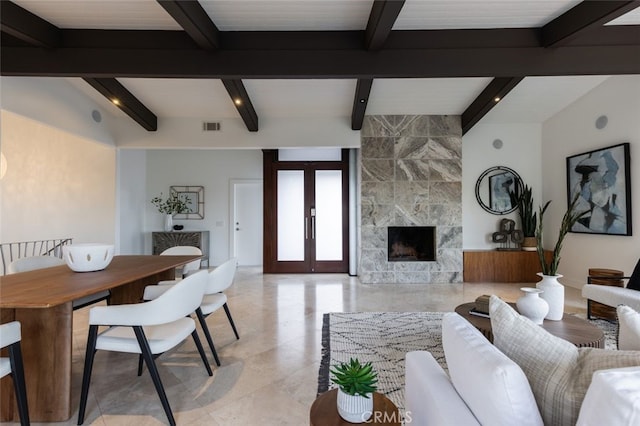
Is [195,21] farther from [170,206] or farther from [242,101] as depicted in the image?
[170,206]

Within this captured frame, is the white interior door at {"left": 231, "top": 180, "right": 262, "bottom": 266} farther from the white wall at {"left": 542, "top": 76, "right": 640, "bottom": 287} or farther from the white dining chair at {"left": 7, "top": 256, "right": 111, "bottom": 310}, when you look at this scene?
the white wall at {"left": 542, "top": 76, "right": 640, "bottom": 287}

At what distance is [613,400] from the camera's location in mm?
604

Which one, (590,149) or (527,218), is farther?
(527,218)

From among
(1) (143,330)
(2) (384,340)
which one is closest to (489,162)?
(2) (384,340)

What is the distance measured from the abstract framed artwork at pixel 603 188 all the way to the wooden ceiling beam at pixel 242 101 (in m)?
4.98

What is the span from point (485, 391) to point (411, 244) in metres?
4.81

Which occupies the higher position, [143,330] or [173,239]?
[173,239]

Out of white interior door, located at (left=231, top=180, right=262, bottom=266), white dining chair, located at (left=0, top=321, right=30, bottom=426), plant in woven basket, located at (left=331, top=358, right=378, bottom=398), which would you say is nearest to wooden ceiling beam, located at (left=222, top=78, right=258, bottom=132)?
white interior door, located at (left=231, top=180, right=262, bottom=266)

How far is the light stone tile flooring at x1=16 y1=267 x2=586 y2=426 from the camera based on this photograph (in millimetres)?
1809

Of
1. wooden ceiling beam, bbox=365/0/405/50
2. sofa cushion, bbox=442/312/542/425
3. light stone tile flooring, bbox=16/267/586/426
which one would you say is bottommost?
light stone tile flooring, bbox=16/267/586/426

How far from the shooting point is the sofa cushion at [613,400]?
0.58 m

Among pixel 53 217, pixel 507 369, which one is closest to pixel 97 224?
pixel 53 217

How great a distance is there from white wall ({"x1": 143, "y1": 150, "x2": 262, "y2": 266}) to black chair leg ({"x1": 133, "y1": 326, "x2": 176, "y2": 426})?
5.33m

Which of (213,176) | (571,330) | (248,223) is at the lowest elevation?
(571,330)
